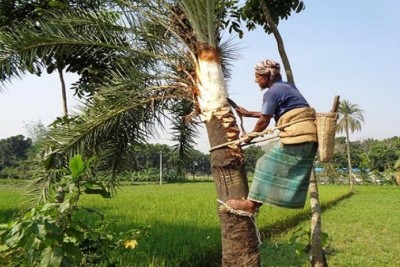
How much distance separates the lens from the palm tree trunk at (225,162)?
10.8 feet

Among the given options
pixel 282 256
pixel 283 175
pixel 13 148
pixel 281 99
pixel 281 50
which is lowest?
pixel 282 256

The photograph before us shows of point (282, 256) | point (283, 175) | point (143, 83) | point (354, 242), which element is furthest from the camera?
point (354, 242)

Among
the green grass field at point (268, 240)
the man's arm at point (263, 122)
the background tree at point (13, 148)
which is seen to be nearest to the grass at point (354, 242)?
the green grass field at point (268, 240)

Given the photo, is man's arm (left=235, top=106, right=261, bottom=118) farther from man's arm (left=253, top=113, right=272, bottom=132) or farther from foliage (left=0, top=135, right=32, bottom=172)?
foliage (left=0, top=135, right=32, bottom=172)

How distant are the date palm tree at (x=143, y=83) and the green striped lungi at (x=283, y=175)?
0.28 m

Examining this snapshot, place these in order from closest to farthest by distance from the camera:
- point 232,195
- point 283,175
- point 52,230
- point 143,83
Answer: point 52,230 → point 283,175 → point 232,195 → point 143,83

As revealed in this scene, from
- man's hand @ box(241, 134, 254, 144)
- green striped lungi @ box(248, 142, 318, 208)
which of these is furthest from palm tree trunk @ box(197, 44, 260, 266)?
green striped lungi @ box(248, 142, 318, 208)

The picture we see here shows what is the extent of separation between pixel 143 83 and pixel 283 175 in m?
1.92

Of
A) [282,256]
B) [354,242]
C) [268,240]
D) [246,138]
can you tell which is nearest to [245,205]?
[246,138]

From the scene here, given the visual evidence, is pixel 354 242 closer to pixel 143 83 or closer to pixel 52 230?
pixel 143 83

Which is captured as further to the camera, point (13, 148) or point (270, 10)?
point (13, 148)

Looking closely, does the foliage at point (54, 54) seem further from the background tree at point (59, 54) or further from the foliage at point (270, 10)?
the foliage at point (270, 10)

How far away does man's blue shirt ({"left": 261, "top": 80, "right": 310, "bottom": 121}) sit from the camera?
307 centimetres

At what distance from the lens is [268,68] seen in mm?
3197
